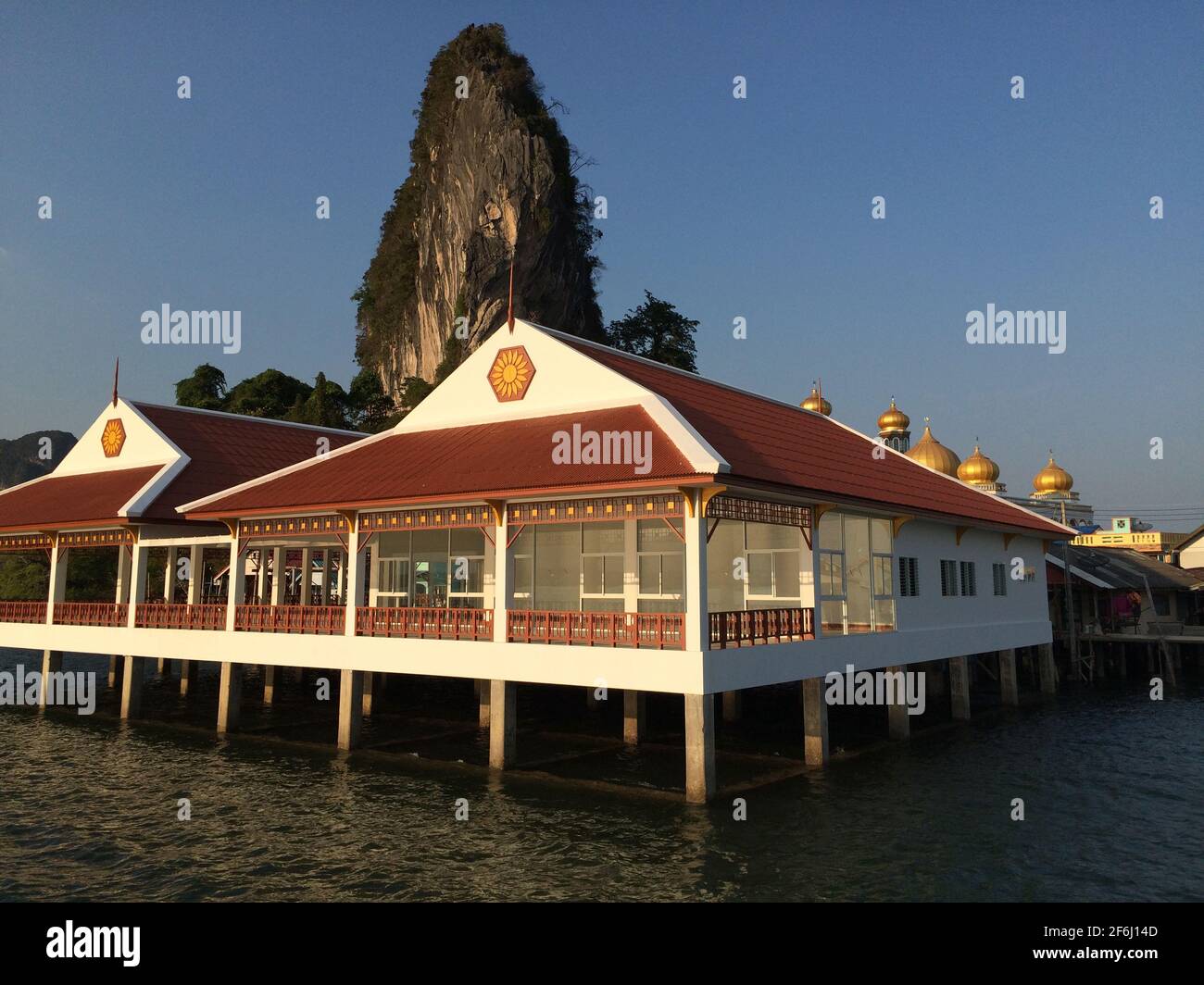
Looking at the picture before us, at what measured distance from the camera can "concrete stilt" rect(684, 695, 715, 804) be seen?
16.0 m

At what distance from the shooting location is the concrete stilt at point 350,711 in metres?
21.7

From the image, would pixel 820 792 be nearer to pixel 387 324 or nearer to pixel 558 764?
pixel 558 764

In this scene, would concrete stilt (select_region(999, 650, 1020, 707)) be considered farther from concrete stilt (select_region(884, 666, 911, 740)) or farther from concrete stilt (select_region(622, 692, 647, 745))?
concrete stilt (select_region(622, 692, 647, 745))

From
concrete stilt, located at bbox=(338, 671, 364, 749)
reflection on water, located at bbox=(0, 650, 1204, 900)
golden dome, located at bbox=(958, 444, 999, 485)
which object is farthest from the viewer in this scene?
golden dome, located at bbox=(958, 444, 999, 485)

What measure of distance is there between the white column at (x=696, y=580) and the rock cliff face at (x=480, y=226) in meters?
49.9

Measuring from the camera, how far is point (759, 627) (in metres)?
17.6

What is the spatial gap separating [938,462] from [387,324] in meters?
44.7

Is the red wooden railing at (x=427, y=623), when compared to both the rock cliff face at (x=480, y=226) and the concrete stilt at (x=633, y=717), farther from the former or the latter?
the rock cliff face at (x=480, y=226)

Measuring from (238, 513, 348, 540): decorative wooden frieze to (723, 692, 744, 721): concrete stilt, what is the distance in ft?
37.5

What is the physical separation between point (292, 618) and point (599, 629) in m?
8.76

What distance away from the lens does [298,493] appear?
22.2m

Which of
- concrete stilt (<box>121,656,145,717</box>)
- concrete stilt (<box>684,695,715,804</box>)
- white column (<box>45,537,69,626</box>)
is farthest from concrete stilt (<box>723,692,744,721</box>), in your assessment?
white column (<box>45,537,69,626</box>)

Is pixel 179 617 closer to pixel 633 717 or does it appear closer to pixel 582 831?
pixel 633 717
